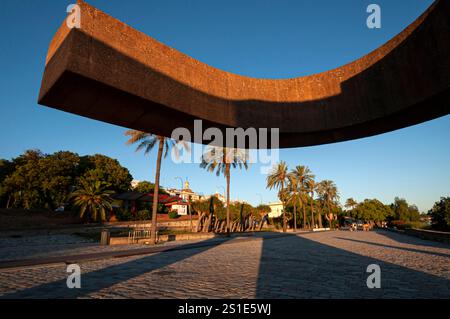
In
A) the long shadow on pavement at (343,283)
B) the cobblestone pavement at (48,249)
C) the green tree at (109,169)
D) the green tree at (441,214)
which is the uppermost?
the green tree at (109,169)

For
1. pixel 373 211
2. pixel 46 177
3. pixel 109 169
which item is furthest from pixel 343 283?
pixel 373 211

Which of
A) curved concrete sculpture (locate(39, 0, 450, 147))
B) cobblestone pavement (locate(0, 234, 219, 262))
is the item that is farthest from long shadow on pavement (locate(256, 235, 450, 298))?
cobblestone pavement (locate(0, 234, 219, 262))

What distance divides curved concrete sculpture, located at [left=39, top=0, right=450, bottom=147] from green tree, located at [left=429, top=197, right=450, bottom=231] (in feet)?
79.8

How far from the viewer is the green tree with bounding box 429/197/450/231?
22.4 meters

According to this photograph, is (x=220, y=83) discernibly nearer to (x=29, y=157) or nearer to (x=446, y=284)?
(x=446, y=284)

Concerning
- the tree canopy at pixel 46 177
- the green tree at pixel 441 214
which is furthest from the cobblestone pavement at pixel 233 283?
the tree canopy at pixel 46 177

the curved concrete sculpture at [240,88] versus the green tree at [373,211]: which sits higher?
the curved concrete sculpture at [240,88]

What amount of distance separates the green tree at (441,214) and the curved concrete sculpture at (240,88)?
24314 mm

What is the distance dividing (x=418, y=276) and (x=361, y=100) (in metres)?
5.50

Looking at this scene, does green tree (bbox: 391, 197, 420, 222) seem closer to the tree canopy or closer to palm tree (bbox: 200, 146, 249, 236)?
palm tree (bbox: 200, 146, 249, 236)

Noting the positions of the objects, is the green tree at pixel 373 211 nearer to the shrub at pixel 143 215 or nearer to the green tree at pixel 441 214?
the green tree at pixel 441 214

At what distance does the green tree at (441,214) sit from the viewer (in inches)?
880
